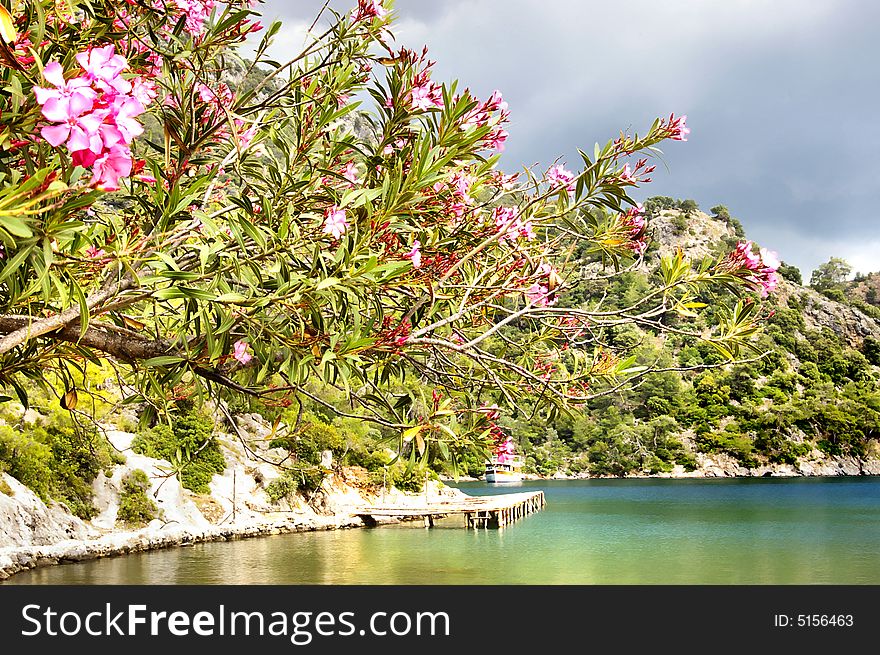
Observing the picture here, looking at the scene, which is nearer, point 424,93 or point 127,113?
point 127,113

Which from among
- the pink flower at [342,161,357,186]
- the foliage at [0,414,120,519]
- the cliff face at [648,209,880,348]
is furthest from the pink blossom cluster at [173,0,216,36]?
the cliff face at [648,209,880,348]

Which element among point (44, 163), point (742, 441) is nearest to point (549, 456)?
point (742, 441)

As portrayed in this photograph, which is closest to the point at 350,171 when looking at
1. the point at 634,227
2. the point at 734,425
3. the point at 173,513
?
the point at 634,227

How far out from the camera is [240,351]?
2.27 meters

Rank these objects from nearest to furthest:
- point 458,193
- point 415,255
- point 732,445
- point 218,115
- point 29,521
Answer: point 415,255, point 218,115, point 458,193, point 29,521, point 732,445

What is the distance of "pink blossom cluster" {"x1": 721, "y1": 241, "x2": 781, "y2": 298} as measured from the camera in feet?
8.98

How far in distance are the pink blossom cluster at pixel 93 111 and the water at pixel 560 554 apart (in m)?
12.0

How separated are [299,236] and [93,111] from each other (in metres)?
1.05

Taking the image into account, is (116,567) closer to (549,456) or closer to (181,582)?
(181,582)

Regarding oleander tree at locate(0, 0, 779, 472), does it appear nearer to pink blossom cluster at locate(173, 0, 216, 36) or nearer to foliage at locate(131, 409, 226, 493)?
pink blossom cluster at locate(173, 0, 216, 36)

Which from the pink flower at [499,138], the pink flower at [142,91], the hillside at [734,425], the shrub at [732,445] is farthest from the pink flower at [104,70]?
the shrub at [732,445]

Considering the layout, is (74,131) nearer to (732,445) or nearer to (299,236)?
(299,236)

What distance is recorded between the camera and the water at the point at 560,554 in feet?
44.7

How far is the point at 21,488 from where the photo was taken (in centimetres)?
1295
